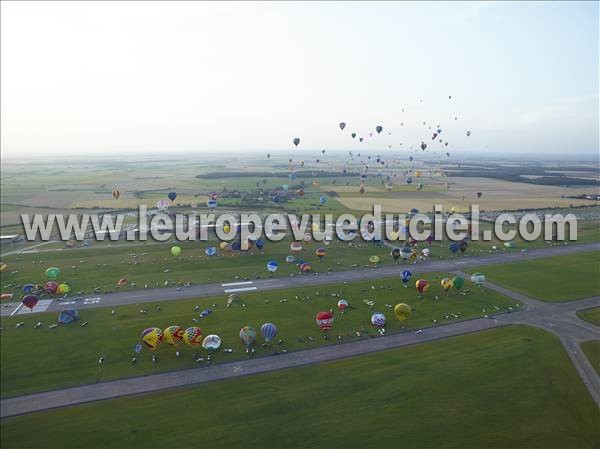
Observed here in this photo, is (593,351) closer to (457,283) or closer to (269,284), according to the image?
(457,283)

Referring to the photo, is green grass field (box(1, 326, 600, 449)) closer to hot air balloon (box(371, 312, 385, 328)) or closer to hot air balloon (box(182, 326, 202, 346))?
hot air balloon (box(182, 326, 202, 346))

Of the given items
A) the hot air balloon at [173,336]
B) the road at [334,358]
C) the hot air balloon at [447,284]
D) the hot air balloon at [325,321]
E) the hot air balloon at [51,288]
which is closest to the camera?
the road at [334,358]

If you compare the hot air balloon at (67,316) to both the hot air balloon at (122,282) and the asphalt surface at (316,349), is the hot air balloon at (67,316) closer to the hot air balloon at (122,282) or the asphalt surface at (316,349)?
the asphalt surface at (316,349)

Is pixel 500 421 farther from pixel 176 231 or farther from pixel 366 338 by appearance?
pixel 176 231

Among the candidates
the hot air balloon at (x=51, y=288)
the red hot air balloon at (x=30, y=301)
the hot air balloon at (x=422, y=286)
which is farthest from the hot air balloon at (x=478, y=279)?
the red hot air balloon at (x=30, y=301)

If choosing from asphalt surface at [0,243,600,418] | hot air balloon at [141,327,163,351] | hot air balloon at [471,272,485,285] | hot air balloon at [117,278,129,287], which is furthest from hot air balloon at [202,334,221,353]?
hot air balloon at [471,272,485,285]

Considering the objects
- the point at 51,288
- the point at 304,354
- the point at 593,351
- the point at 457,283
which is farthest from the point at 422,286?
the point at 51,288
